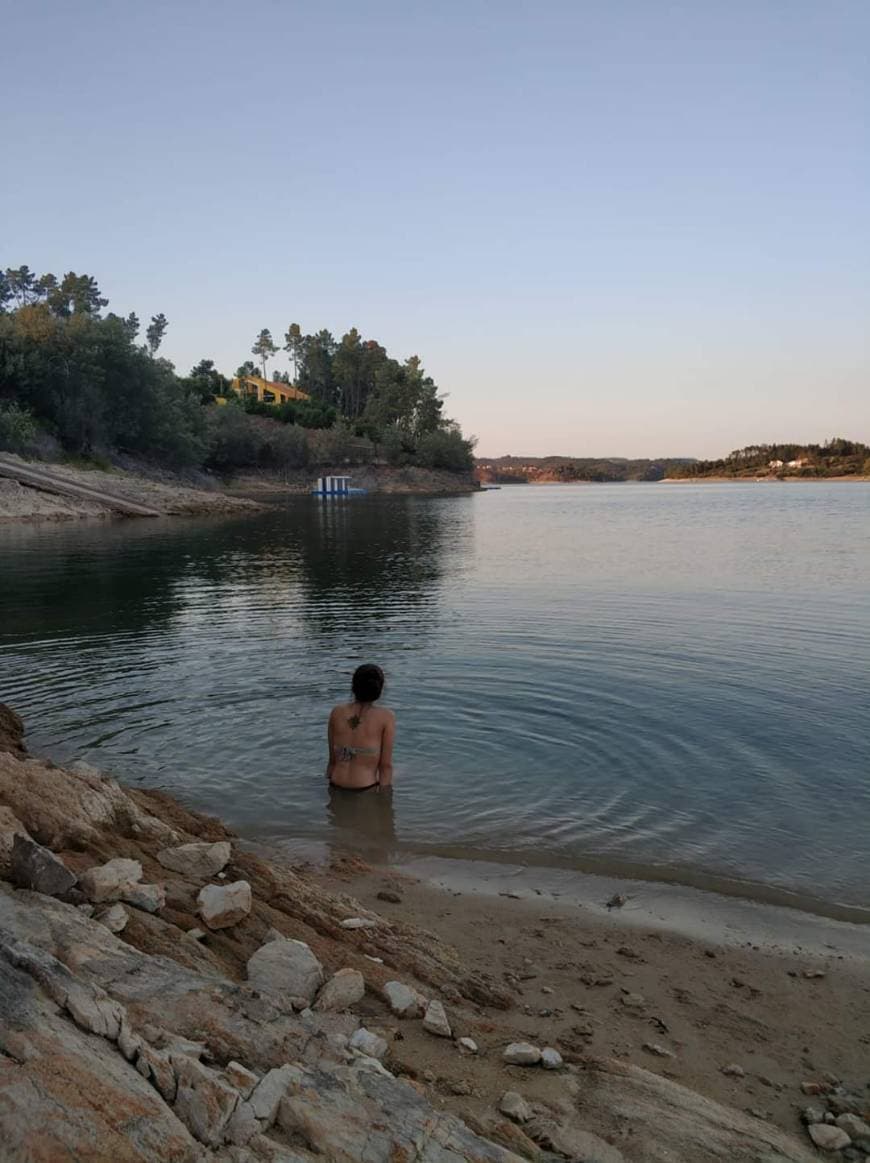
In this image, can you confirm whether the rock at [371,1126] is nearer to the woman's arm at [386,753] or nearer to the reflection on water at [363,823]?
the reflection on water at [363,823]

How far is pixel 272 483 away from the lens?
417ft

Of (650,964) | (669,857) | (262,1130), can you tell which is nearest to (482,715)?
(669,857)

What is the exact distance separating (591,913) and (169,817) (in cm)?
388

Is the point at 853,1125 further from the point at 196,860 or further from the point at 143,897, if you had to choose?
the point at 196,860

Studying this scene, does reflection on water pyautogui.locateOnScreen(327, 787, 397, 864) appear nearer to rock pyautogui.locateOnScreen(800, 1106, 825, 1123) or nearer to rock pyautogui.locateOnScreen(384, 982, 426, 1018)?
rock pyautogui.locateOnScreen(384, 982, 426, 1018)

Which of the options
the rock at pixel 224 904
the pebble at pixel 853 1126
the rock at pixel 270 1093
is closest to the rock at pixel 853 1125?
the pebble at pixel 853 1126

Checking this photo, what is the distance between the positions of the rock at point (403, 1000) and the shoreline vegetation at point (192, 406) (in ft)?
239

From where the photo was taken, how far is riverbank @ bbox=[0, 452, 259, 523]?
58344 millimetres

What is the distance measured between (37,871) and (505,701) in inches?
388

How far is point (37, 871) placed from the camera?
193 inches

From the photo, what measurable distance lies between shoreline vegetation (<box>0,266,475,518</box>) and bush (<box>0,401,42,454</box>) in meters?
0.12

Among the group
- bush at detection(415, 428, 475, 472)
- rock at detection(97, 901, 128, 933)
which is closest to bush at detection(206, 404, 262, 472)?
bush at detection(415, 428, 475, 472)

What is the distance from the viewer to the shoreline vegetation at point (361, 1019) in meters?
3.34

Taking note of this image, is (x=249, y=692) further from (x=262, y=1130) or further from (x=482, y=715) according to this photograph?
(x=262, y=1130)
